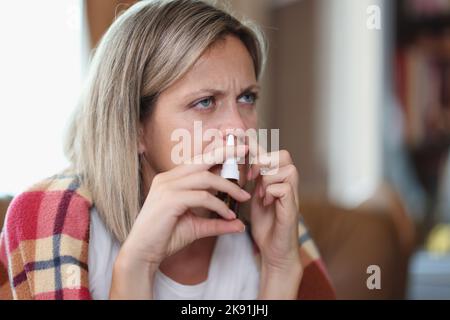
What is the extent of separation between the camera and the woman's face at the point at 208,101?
0.85 metres

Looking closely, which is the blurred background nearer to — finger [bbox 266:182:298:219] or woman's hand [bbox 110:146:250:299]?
finger [bbox 266:182:298:219]

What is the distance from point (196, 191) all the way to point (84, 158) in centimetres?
29

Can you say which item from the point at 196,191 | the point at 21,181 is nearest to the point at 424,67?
the point at 21,181

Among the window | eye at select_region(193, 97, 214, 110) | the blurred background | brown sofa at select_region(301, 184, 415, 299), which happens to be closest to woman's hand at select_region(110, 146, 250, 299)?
eye at select_region(193, 97, 214, 110)

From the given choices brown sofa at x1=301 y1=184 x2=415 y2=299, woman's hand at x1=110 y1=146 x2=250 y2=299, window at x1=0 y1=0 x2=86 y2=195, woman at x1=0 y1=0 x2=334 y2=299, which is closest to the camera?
woman's hand at x1=110 y1=146 x2=250 y2=299

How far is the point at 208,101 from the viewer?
0.85 metres

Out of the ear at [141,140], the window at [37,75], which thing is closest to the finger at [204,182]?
the ear at [141,140]

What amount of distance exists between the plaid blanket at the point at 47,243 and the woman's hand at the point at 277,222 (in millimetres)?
278

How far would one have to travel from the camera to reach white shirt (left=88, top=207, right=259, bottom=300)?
896 millimetres

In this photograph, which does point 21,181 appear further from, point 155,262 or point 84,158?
point 155,262

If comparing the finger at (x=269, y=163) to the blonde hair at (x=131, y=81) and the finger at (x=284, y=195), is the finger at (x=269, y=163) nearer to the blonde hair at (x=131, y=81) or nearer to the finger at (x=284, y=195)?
the finger at (x=284, y=195)

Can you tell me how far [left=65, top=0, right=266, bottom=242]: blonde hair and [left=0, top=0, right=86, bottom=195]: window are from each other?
0.63 meters

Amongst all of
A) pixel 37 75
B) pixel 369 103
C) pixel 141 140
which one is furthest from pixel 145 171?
pixel 369 103

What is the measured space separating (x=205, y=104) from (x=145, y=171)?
0.17 metres
